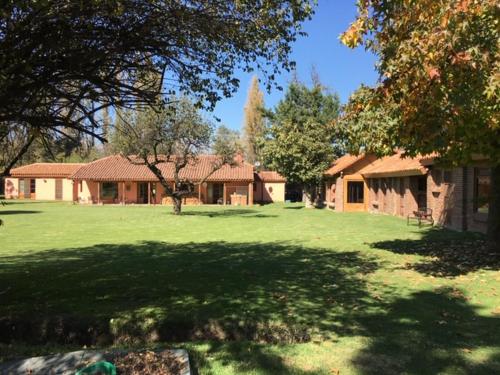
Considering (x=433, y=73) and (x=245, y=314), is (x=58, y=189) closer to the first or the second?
(x=245, y=314)

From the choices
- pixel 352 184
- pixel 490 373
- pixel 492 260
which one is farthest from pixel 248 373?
pixel 352 184

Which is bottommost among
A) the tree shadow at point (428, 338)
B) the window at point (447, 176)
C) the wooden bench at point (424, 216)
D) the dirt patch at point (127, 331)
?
the dirt patch at point (127, 331)

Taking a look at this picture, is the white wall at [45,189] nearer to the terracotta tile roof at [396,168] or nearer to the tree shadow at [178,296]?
the terracotta tile roof at [396,168]

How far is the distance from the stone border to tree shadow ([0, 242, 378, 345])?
139cm

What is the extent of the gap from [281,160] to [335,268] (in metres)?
26.2

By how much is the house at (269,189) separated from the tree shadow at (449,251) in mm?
35076

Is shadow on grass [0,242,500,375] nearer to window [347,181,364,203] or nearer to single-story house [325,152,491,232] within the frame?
single-story house [325,152,491,232]

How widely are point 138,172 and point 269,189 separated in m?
14.5

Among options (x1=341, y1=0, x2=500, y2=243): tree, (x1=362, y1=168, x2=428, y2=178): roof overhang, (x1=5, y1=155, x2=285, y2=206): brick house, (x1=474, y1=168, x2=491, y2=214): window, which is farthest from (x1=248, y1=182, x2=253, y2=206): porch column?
(x1=341, y1=0, x2=500, y2=243): tree

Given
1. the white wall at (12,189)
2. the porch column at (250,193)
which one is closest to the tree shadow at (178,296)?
the porch column at (250,193)

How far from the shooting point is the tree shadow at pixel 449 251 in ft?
31.5

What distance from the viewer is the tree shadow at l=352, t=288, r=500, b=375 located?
435 cm

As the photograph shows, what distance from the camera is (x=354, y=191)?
33.2m

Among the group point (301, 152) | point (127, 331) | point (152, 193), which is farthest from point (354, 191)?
point (127, 331)
